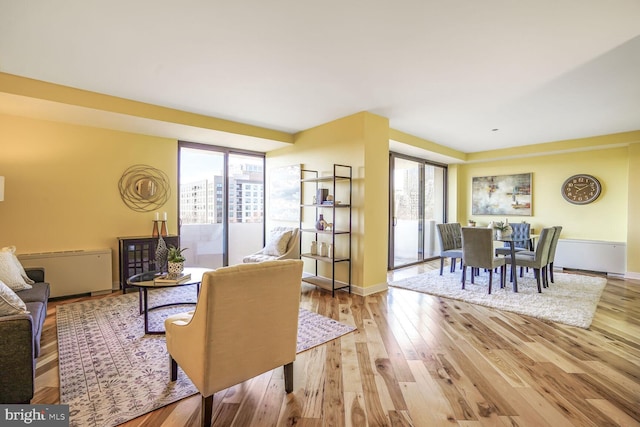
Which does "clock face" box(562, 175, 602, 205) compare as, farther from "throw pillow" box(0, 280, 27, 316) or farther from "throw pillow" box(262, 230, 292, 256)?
"throw pillow" box(0, 280, 27, 316)

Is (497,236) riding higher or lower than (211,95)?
lower

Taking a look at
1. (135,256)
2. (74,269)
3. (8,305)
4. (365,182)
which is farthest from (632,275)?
(74,269)

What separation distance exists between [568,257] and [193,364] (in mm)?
6922

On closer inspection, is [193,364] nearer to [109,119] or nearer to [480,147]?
[109,119]

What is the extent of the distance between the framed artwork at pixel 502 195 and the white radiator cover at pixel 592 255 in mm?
1060

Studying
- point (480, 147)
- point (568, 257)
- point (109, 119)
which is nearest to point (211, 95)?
point (109, 119)

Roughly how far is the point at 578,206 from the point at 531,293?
314 centimetres

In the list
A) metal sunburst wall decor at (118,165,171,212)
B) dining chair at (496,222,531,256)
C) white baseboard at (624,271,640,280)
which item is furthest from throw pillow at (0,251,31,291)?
white baseboard at (624,271,640,280)

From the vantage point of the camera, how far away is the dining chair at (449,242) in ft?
17.5

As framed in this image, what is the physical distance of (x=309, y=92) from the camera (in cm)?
346

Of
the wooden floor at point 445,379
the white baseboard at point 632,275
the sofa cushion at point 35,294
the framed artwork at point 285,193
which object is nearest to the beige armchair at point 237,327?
the wooden floor at point 445,379

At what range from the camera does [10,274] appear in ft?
8.71

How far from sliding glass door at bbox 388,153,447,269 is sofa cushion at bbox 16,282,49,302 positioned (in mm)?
5024

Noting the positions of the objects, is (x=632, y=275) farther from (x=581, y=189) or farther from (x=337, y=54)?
(x=337, y=54)
